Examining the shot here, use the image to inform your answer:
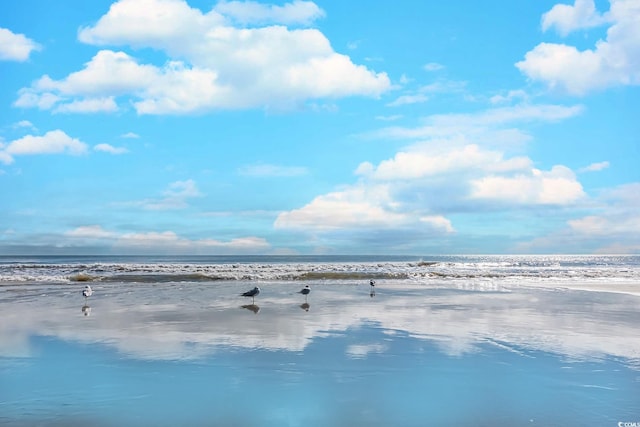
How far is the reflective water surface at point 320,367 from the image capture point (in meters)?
7.25

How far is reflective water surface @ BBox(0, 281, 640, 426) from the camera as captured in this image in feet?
23.8

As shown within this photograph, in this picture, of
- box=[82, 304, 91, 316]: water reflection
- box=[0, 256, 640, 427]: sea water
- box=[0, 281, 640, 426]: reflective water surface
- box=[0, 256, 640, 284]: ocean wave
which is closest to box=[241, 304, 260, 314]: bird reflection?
box=[0, 281, 640, 426]: reflective water surface

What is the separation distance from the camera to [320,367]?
984 cm

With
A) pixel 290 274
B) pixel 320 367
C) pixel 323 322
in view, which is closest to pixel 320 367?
pixel 320 367

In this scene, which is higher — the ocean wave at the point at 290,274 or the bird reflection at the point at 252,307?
the bird reflection at the point at 252,307

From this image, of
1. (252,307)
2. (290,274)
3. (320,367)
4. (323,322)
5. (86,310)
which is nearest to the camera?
(320,367)

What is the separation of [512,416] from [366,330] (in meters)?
7.32

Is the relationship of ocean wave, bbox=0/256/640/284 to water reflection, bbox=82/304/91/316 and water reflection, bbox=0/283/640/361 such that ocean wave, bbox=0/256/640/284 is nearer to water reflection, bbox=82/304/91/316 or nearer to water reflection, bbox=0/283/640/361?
water reflection, bbox=0/283/640/361

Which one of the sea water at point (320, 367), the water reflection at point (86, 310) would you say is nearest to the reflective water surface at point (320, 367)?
the sea water at point (320, 367)

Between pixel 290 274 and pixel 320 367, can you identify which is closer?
pixel 320 367

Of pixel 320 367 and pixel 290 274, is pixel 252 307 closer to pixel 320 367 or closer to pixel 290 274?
pixel 320 367

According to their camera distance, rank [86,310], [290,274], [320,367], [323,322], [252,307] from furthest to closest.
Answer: [290,274]
[252,307]
[86,310]
[323,322]
[320,367]

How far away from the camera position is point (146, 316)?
17.4 m

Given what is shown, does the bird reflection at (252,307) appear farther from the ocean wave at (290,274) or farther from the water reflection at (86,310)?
the ocean wave at (290,274)
